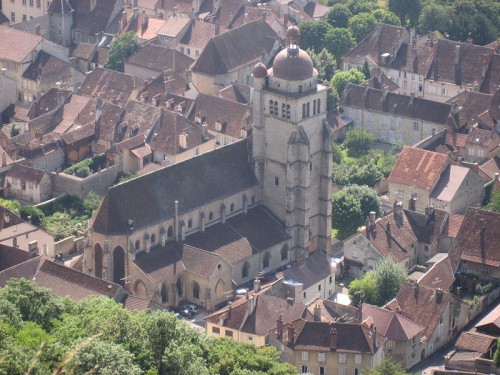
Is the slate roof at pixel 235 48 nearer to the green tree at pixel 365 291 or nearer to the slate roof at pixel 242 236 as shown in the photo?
the slate roof at pixel 242 236

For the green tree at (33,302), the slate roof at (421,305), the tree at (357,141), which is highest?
the green tree at (33,302)

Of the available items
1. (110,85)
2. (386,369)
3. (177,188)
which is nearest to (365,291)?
(386,369)

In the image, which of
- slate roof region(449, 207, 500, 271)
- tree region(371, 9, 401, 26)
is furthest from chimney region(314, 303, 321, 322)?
tree region(371, 9, 401, 26)

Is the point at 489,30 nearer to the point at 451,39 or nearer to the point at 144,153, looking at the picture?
the point at 451,39

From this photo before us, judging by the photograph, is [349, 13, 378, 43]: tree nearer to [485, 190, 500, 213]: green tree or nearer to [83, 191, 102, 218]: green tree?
[485, 190, 500, 213]: green tree

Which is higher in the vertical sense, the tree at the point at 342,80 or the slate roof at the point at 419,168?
the slate roof at the point at 419,168

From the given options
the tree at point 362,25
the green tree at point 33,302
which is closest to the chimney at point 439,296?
the green tree at point 33,302

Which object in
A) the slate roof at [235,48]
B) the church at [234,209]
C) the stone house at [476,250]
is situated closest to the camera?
the church at [234,209]
